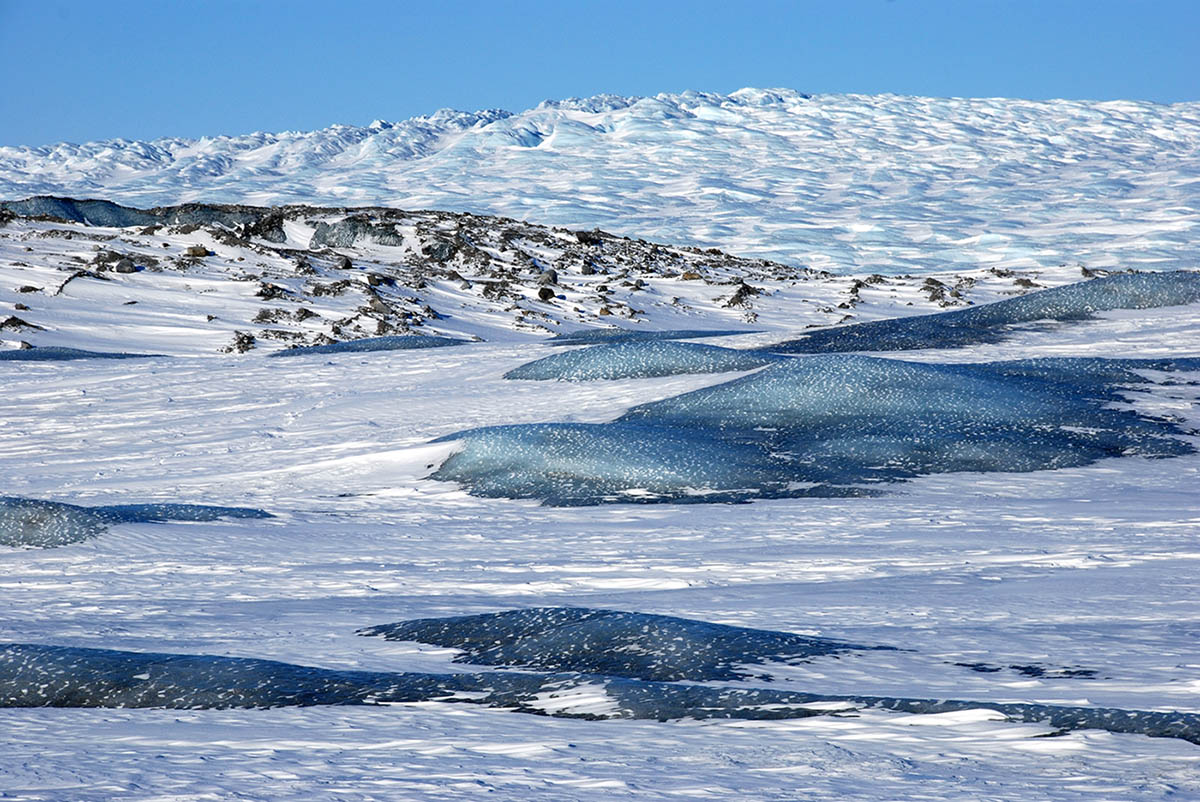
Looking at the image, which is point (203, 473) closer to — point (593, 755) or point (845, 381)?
point (845, 381)

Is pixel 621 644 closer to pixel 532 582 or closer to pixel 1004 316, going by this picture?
pixel 532 582

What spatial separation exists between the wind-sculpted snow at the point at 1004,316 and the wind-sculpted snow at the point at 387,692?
6.97 metres

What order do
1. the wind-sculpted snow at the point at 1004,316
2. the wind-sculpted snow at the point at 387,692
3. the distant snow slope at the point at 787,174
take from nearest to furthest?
1. the wind-sculpted snow at the point at 387,692
2. the wind-sculpted snow at the point at 1004,316
3. the distant snow slope at the point at 787,174

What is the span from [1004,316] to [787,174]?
4741 cm

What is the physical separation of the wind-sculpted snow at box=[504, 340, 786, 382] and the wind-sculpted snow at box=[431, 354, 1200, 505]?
98 centimetres

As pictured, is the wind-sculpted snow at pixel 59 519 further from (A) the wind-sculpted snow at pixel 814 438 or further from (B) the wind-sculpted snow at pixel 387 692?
(B) the wind-sculpted snow at pixel 387 692

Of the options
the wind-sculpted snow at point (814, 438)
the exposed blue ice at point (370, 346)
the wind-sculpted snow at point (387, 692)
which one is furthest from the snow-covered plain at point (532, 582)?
the exposed blue ice at point (370, 346)

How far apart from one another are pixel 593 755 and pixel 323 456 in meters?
4.77

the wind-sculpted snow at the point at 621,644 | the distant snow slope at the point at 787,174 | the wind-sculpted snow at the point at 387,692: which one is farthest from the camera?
the distant snow slope at the point at 787,174

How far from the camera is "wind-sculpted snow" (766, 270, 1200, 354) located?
9531 millimetres

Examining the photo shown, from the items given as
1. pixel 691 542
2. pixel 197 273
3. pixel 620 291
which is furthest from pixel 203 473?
pixel 620 291

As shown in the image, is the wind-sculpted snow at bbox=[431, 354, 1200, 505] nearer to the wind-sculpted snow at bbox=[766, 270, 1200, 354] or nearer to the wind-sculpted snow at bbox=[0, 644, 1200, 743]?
the wind-sculpted snow at bbox=[766, 270, 1200, 354]

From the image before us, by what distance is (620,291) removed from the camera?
18609 millimetres

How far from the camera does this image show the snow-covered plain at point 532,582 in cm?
210
